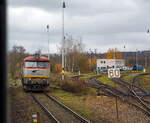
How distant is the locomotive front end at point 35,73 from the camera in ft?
74.4

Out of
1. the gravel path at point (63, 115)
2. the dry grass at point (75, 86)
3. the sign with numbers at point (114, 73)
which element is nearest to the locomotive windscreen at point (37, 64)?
the dry grass at point (75, 86)

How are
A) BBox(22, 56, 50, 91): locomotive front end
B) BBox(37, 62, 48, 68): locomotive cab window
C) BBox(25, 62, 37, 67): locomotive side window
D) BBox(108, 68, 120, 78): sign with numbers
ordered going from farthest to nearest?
BBox(37, 62, 48, 68): locomotive cab window
BBox(25, 62, 37, 67): locomotive side window
BBox(22, 56, 50, 91): locomotive front end
BBox(108, 68, 120, 78): sign with numbers

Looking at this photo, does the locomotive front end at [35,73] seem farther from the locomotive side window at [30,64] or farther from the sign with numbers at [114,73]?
the sign with numbers at [114,73]

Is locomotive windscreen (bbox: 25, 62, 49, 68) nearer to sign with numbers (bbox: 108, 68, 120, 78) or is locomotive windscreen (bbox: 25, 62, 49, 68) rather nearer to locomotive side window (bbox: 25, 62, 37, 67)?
locomotive side window (bbox: 25, 62, 37, 67)

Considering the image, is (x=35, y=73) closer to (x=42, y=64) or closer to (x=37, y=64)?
(x=37, y=64)

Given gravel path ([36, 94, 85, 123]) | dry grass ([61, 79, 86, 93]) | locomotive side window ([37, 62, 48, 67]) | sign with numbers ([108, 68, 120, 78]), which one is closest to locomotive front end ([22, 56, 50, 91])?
locomotive side window ([37, 62, 48, 67])

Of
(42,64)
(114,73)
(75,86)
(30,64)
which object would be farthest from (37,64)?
(114,73)

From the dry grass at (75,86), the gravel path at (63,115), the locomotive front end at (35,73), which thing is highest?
the locomotive front end at (35,73)

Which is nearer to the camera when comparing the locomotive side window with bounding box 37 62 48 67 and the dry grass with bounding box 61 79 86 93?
the locomotive side window with bounding box 37 62 48 67

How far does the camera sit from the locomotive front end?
74.4 feet

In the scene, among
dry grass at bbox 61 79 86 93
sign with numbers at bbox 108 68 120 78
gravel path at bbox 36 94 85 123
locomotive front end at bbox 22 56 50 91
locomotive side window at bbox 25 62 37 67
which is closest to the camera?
gravel path at bbox 36 94 85 123

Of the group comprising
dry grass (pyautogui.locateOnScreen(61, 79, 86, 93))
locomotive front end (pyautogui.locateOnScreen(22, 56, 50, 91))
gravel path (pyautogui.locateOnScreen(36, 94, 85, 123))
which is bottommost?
gravel path (pyautogui.locateOnScreen(36, 94, 85, 123))

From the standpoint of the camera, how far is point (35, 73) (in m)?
22.9

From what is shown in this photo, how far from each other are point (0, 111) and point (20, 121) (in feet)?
28.1
